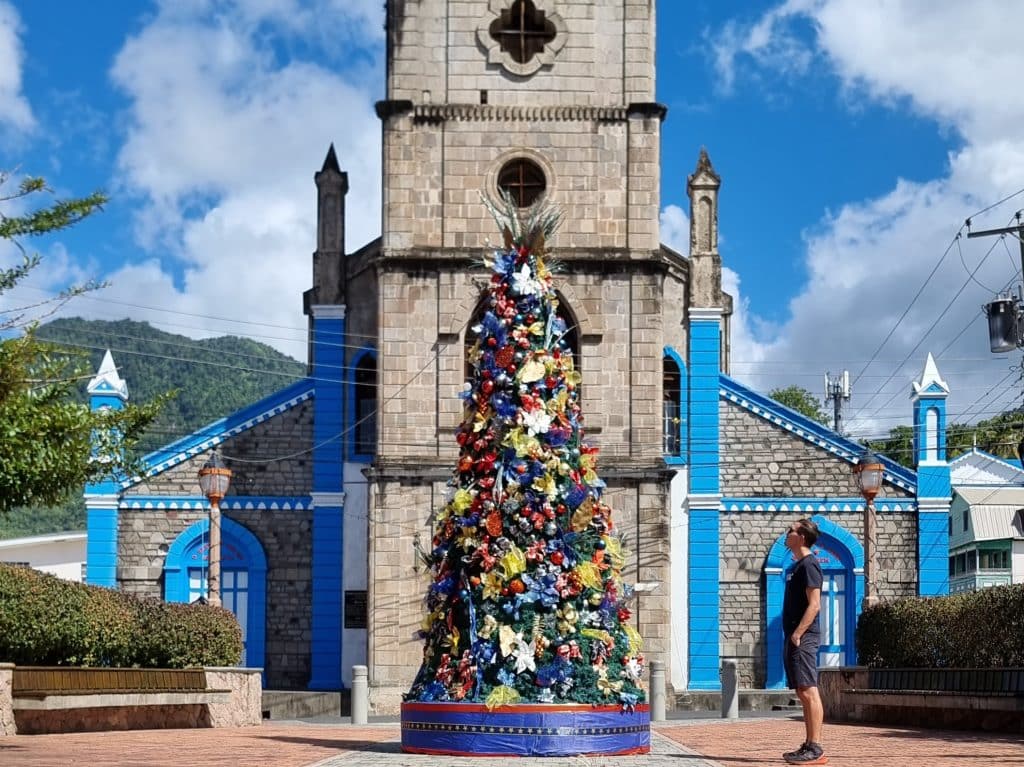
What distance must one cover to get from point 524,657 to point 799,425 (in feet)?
70.2

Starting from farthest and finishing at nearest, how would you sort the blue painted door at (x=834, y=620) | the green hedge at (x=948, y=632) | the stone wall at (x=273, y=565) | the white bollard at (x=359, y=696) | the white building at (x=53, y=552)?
the white building at (x=53, y=552) → the blue painted door at (x=834, y=620) → the stone wall at (x=273, y=565) → the white bollard at (x=359, y=696) → the green hedge at (x=948, y=632)

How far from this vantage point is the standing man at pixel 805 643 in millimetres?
12844

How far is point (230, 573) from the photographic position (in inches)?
1348

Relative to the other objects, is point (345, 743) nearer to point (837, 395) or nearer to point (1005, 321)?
point (1005, 321)

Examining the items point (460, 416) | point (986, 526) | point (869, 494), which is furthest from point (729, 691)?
point (986, 526)

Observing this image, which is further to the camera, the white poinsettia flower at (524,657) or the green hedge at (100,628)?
the green hedge at (100,628)

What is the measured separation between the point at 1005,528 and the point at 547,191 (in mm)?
30496

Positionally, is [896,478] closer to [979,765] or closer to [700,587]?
[700,587]

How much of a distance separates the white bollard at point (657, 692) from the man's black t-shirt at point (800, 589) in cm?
1341

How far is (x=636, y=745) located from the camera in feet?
48.9

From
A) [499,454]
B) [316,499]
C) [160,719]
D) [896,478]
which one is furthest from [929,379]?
[499,454]

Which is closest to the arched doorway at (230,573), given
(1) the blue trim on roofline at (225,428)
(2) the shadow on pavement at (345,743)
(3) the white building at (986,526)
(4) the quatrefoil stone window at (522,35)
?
(1) the blue trim on roofline at (225,428)

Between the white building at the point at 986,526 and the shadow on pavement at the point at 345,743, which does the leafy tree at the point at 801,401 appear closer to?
the white building at the point at 986,526

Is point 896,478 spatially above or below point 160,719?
above
